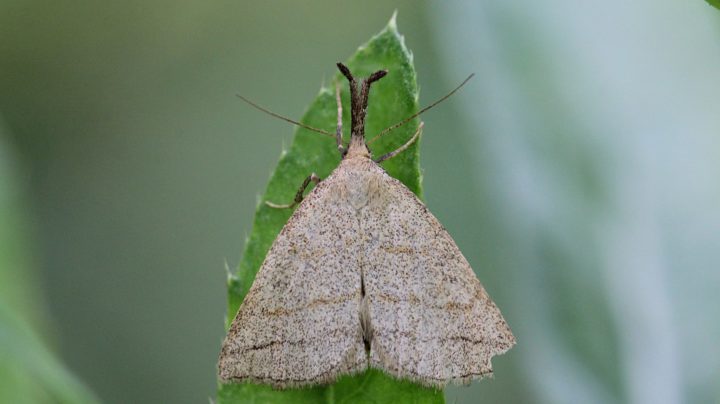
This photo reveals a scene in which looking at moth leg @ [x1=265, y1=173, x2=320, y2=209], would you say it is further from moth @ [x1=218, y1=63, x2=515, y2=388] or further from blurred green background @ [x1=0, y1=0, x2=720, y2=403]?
blurred green background @ [x1=0, y1=0, x2=720, y2=403]

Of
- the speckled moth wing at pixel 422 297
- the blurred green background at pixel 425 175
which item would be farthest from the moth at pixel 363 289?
the blurred green background at pixel 425 175

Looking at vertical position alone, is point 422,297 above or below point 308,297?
above

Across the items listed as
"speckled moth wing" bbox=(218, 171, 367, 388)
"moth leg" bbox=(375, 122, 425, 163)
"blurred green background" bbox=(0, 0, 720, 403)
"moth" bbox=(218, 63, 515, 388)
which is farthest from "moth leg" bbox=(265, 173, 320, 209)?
"blurred green background" bbox=(0, 0, 720, 403)

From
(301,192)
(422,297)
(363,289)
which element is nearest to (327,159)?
(301,192)

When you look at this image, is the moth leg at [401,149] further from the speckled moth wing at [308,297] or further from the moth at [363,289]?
the speckled moth wing at [308,297]

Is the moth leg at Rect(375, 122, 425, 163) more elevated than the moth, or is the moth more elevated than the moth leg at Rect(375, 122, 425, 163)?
the moth leg at Rect(375, 122, 425, 163)

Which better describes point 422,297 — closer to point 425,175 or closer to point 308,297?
point 308,297
